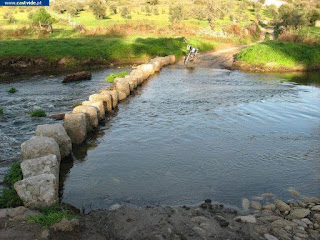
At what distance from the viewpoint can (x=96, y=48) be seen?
104ft

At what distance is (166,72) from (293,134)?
15202mm

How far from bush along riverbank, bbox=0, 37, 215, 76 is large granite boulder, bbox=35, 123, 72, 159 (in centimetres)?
1709

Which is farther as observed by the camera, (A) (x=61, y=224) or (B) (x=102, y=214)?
(B) (x=102, y=214)

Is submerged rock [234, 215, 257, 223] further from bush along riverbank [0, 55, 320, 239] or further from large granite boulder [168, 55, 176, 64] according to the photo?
large granite boulder [168, 55, 176, 64]

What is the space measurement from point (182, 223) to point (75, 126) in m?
6.21

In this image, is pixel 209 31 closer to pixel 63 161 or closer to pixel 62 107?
pixel 62 107

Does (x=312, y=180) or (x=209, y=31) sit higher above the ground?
(x=209, y=31)

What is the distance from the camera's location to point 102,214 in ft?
26.1

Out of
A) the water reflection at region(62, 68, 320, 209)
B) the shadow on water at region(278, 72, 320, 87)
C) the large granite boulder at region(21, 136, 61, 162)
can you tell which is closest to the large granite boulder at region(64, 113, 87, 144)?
the water reflection at region(62, 68, 320, 209)

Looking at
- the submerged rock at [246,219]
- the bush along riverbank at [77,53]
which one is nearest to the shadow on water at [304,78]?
the bush along riverbank at [77,53]

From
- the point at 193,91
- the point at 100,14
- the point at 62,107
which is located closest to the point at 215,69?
the point at 193,91

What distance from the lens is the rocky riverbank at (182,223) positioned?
6949 mm

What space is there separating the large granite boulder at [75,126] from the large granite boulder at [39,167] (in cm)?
349

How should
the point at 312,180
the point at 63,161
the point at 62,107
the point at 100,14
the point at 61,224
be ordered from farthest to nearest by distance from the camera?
the point at 100,14
the point at 62,107
the point at 63,161
the point at 312,180
the point at 61,224
